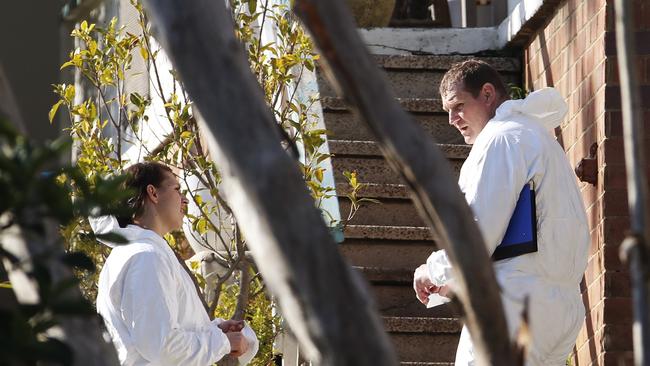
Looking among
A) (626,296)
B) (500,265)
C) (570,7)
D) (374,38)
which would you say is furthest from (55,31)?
(500,265)

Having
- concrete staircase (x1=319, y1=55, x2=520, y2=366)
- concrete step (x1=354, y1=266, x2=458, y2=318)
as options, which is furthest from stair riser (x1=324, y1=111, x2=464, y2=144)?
concrete step (x1=354, y1=266, x2=458, y2=318)

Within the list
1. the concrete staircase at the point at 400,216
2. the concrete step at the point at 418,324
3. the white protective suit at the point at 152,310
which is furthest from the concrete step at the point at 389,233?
the white protective suit at the point at 152,310

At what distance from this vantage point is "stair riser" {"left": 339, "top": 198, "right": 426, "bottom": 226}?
824 cm

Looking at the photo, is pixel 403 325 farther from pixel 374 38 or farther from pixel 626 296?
pixel 374 38

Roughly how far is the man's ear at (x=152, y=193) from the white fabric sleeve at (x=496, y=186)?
3.54 ft

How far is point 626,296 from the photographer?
21.8 ft

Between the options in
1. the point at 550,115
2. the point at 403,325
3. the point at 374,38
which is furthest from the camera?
the point at 374,38

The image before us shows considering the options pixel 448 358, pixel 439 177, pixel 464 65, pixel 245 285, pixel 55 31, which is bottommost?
pixel 448 358

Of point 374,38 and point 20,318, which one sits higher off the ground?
point 374,38

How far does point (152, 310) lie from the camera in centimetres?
510

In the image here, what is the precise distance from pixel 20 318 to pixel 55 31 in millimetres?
11765

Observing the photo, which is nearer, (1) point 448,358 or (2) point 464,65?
(2) point 464,65

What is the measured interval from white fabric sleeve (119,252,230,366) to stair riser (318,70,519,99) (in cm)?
399

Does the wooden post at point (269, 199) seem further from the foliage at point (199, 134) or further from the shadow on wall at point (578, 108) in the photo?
the shadow on wall at point (578, 108)
